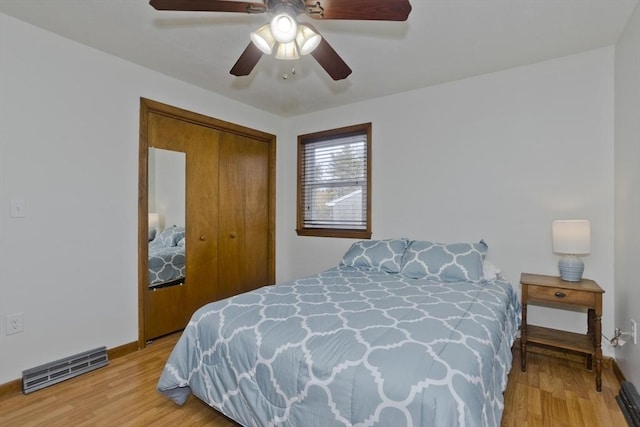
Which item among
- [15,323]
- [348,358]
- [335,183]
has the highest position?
[335,183]

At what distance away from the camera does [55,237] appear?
226cm

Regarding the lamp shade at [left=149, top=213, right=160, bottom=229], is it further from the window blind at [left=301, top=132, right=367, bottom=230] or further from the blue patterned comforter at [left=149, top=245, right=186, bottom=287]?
the window blind at [left=301, top=132, right=367, bottom=230]

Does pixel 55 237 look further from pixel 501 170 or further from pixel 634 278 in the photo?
pixel 634 278

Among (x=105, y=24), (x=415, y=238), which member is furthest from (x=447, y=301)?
(x=105, y=24)

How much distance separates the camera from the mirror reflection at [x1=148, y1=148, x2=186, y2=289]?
2.86 metres

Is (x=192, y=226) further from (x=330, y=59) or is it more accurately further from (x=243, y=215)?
(x=330, y=59)

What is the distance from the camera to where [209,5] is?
1504mm

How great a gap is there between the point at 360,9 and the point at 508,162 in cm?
196

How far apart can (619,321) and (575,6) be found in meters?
2.08

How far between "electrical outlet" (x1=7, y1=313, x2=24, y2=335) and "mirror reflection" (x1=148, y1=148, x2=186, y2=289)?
0.87m

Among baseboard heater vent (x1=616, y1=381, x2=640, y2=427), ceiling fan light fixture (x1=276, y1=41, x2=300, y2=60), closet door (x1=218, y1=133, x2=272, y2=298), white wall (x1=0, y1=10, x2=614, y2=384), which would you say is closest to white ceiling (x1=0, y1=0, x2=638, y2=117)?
white wall (x1=0, y1=10, x2=614, y2=384)

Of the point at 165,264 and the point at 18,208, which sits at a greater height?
the point at 18,208

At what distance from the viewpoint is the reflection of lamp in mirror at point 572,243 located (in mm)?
2236

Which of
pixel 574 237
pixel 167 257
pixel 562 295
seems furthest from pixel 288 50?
pixel 562 295
